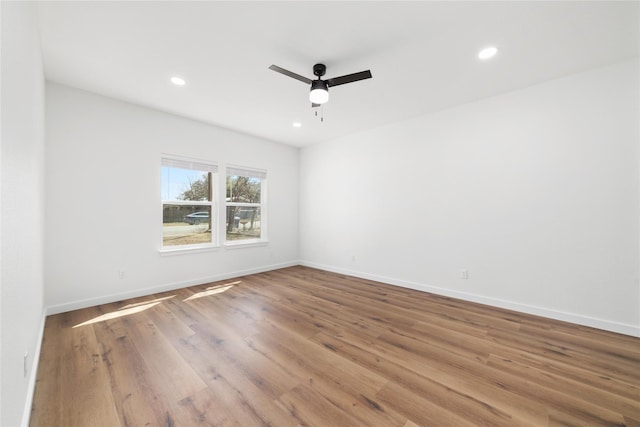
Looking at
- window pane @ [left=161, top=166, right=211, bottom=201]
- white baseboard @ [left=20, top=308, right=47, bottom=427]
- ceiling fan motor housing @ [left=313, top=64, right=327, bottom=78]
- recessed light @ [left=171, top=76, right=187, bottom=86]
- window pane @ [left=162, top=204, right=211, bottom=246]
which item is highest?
recessed light @ [left=171, top=76, right=187, bottom=86]

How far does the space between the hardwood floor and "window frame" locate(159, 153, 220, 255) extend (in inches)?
41.5

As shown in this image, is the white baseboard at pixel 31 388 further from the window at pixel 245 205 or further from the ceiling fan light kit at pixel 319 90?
the ceiling fan light kit at pixel 319 90

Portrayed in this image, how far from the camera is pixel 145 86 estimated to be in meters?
3.00

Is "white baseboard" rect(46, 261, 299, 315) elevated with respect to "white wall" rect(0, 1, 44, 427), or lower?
lower

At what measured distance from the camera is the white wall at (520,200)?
252 centimetres

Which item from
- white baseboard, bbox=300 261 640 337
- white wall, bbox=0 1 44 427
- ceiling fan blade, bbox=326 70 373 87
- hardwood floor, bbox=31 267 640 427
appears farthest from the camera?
white baseboard, bbox=300 261 640 337

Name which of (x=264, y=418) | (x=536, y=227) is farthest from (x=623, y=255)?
(x=264, y=418)

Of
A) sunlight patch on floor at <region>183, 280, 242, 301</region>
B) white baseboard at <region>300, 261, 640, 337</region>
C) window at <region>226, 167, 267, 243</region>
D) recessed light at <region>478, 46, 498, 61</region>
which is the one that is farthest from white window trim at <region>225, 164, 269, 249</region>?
recessed light at <region>478, 46, 498, 61</region>

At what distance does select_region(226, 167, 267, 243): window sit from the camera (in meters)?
4.70

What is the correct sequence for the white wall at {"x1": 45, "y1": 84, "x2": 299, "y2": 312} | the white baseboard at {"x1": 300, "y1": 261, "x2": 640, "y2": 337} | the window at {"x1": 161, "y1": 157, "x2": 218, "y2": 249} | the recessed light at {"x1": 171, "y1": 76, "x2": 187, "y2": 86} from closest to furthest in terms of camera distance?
the white baseboard at {"x1": 300, "y1": 261, "x2": 640, "y2": 337} → the recessed light at {"x1": 171, "y1": 76, "x2": 187, "y2": 86} → the white wall at {"x1": 45, "y1": 84, "x2": 299, "y2": 312} → the window at {"x1": 161, "y1": 157, "x2": 218, "y2": 249}

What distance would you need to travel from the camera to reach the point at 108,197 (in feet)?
10.8

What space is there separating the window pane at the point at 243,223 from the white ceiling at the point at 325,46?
2.09m

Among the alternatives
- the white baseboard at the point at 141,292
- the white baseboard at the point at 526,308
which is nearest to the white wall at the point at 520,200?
the white baseboard at the point at 526,308

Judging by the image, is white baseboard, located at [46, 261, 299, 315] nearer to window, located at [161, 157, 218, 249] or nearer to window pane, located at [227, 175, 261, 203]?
window, located at [161, 157, 218, 249]
